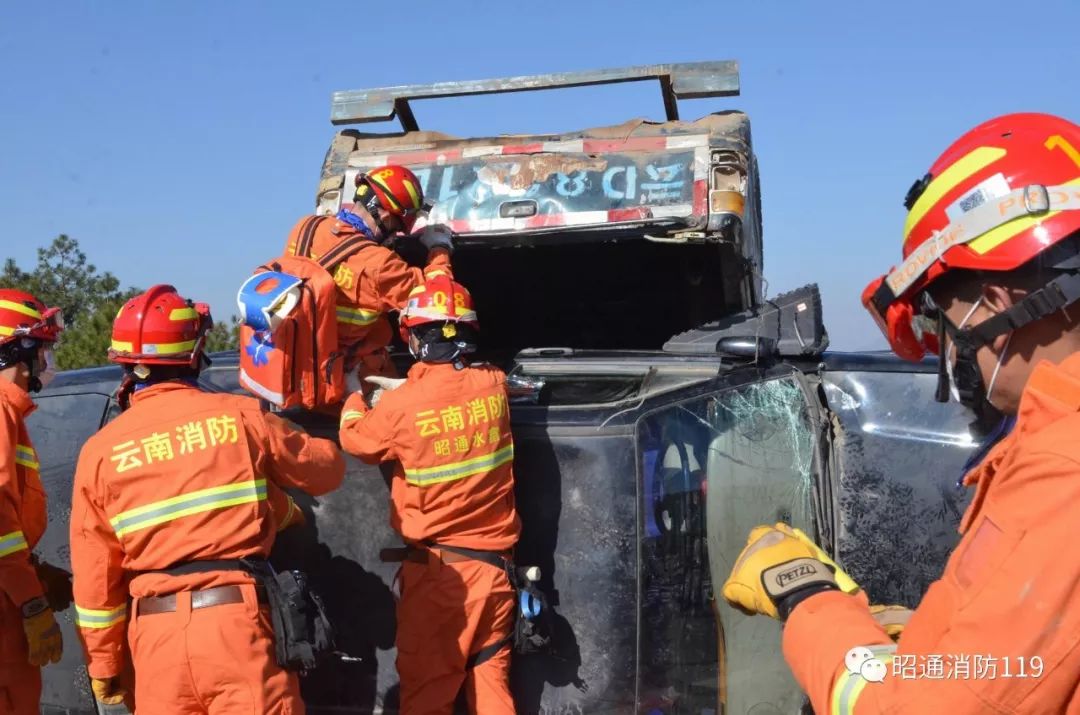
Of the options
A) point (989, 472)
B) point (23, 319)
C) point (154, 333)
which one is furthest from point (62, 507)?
point (989, 472)

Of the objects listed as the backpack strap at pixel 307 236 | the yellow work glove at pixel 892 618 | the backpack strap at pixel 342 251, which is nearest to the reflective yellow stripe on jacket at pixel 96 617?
the backpack strap at pixel 342 251

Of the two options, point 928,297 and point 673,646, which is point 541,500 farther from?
point 928,297

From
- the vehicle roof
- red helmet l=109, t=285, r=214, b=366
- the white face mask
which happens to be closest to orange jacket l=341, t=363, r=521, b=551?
red helmet l=109, t=285, r=214, b=366

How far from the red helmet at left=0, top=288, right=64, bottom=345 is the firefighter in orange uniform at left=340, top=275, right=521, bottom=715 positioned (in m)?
1.23

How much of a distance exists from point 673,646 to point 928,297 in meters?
1.66

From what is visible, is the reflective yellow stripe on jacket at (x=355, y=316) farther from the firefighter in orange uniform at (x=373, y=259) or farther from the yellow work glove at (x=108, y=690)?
the yellow work glove at (x=108, y=690)

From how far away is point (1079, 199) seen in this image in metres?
1.53

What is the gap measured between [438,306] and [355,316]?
0.45 m

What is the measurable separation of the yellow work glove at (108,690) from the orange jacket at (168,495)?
42 millimetres

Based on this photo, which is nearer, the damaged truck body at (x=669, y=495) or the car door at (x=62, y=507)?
the damaged truck body at (x=669, y=495)

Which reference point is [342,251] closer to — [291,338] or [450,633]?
[291,338]

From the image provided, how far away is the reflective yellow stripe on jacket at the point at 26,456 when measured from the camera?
3.38 m

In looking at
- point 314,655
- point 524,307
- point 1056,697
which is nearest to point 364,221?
point 524,307

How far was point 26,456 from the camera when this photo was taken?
11.2ft
